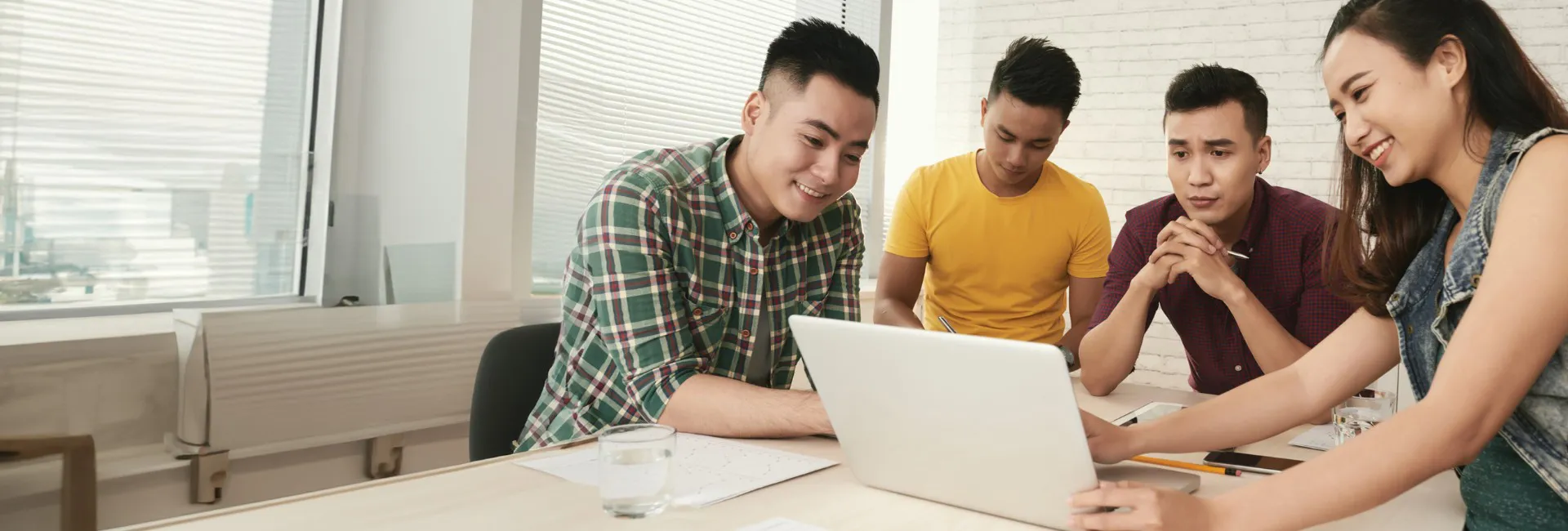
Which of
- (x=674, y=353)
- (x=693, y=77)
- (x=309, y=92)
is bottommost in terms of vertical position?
(x=674, y=353)

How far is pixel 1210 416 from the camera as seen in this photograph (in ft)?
4.08

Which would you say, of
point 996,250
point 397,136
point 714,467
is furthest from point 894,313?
point 714,467

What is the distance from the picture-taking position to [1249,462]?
125 cm

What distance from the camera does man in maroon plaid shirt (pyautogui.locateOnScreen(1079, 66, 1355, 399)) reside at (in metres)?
1.94

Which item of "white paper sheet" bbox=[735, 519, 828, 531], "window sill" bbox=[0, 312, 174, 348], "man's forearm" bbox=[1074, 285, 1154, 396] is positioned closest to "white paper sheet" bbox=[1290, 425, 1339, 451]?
"man's forearm" bbox=[1074, 285, 1154, 396]

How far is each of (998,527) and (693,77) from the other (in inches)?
111

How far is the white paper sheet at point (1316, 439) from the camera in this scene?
1.42m

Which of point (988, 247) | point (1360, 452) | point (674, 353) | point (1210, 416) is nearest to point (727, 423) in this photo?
point (674, 353)

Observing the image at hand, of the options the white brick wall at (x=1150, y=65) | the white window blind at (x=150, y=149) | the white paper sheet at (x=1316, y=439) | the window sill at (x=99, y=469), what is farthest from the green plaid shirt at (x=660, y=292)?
the white brick wall at (x=1150, y=65)

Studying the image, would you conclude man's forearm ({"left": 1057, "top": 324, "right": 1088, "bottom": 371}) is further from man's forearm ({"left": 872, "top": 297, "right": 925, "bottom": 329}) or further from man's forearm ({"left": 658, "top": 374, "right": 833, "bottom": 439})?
man's forearm ({"left": 658, "top": 374, "right": 833, "bottom": 439})

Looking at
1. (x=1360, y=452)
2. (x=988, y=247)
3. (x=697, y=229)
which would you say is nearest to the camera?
(x=1360, y=452)

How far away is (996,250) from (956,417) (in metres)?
1.81

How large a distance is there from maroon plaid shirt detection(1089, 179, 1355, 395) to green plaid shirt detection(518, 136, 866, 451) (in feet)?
2.89

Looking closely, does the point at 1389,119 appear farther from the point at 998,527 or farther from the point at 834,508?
the point at 834,508
